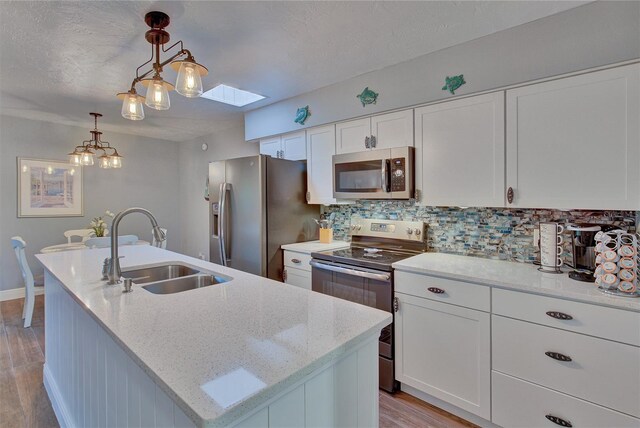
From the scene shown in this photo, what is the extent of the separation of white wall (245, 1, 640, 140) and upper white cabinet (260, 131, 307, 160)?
0.42 metres

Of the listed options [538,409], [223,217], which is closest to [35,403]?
[223,217]

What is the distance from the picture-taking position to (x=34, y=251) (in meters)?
4.24

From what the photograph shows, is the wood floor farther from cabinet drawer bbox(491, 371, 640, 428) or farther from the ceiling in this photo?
the ceiling

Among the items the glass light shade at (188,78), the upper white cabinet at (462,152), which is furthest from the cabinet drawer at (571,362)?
the glass light shade at (188,78)

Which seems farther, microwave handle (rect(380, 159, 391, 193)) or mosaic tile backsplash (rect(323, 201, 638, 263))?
microwave handle (rect(380, 159, 391, 193))

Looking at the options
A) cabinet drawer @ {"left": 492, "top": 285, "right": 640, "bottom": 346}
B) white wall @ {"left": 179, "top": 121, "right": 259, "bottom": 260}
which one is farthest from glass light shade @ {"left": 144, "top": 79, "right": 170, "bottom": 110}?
white wall @ {"left": 179, "top": 121, "right": 259, "bottom": 260}

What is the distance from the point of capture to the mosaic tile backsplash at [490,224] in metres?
1.92

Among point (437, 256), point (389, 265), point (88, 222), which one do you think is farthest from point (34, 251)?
point (437, 256)

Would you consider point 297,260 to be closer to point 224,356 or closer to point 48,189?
point 224,356

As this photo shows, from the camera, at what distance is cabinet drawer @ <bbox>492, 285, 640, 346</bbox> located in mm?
1385

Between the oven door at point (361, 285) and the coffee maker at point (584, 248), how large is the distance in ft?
3.48

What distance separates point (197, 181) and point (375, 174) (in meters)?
3.73

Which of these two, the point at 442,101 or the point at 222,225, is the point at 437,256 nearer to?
the point at 442,101

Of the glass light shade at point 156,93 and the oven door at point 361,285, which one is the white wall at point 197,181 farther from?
the glass light shade at point 156,93
